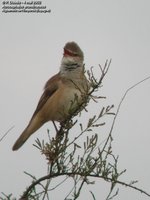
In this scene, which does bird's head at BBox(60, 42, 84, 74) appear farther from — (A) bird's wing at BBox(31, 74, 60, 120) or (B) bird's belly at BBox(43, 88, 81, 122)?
(B) bird's belly at BBox(43, 88, 81, 122)

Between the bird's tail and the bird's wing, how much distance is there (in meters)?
0.17

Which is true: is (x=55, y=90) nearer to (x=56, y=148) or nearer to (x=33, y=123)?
(x=33, y=123)

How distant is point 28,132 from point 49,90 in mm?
626

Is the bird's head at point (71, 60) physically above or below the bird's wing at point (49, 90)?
above

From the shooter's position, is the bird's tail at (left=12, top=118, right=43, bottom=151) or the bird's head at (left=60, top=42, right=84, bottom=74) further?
the bird's head at (left=60, top=42, right=84, bottom=74)

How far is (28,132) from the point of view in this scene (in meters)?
6.58

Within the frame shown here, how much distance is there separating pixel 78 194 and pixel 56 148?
2.50ft

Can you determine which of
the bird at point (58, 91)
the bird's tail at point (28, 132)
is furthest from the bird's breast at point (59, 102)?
the bird's tail at point (28, 132)

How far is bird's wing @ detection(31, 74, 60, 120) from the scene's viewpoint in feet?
21.5

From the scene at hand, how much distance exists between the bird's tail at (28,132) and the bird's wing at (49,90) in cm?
17

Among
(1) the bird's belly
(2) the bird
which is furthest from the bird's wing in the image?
(1) the bird's belly

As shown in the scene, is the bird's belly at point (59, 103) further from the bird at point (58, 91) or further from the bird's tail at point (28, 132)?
the bird's tail at point (28, 132)

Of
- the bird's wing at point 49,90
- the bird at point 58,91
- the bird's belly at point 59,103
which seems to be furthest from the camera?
the bird's wing at point 49,90

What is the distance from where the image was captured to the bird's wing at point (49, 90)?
656 cm
